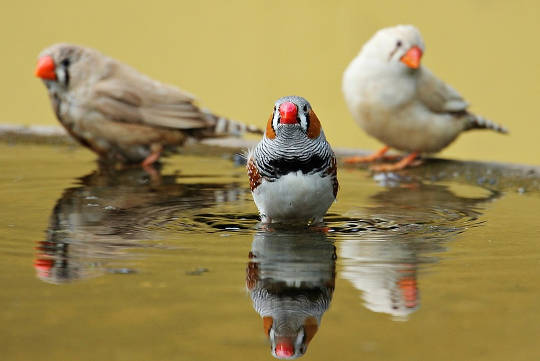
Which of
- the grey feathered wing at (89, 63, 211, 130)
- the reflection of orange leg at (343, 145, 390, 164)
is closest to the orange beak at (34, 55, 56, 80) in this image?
the grey feathered wing at (89, 63, 211, 130)

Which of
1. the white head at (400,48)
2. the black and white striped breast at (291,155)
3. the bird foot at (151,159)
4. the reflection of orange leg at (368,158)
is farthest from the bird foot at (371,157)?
the black and white striped breast at (291,155)

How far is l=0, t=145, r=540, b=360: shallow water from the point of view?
227 centimetres

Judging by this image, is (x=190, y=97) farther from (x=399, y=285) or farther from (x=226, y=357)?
(x=226, y=357)

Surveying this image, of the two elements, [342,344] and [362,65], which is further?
[362,65]

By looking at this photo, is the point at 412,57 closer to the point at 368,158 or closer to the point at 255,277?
the point at 368,158

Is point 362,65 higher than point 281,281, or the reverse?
point 362,65

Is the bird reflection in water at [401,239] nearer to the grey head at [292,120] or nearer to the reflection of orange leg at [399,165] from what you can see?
the grey head at [292,120]

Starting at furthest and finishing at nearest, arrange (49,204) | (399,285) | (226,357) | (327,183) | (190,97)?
(190,97)
(49,204)
(327,183)
(399,285)
(226,357)

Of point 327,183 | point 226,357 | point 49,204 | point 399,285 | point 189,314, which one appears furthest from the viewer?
point 49,204

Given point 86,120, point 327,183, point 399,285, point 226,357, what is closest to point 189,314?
point 226,357

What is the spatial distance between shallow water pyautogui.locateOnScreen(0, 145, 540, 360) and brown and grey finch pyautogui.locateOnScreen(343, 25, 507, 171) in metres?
1.14

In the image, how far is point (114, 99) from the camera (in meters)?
5.79

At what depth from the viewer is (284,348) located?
225 centimetres

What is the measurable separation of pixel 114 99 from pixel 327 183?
2.48 m
